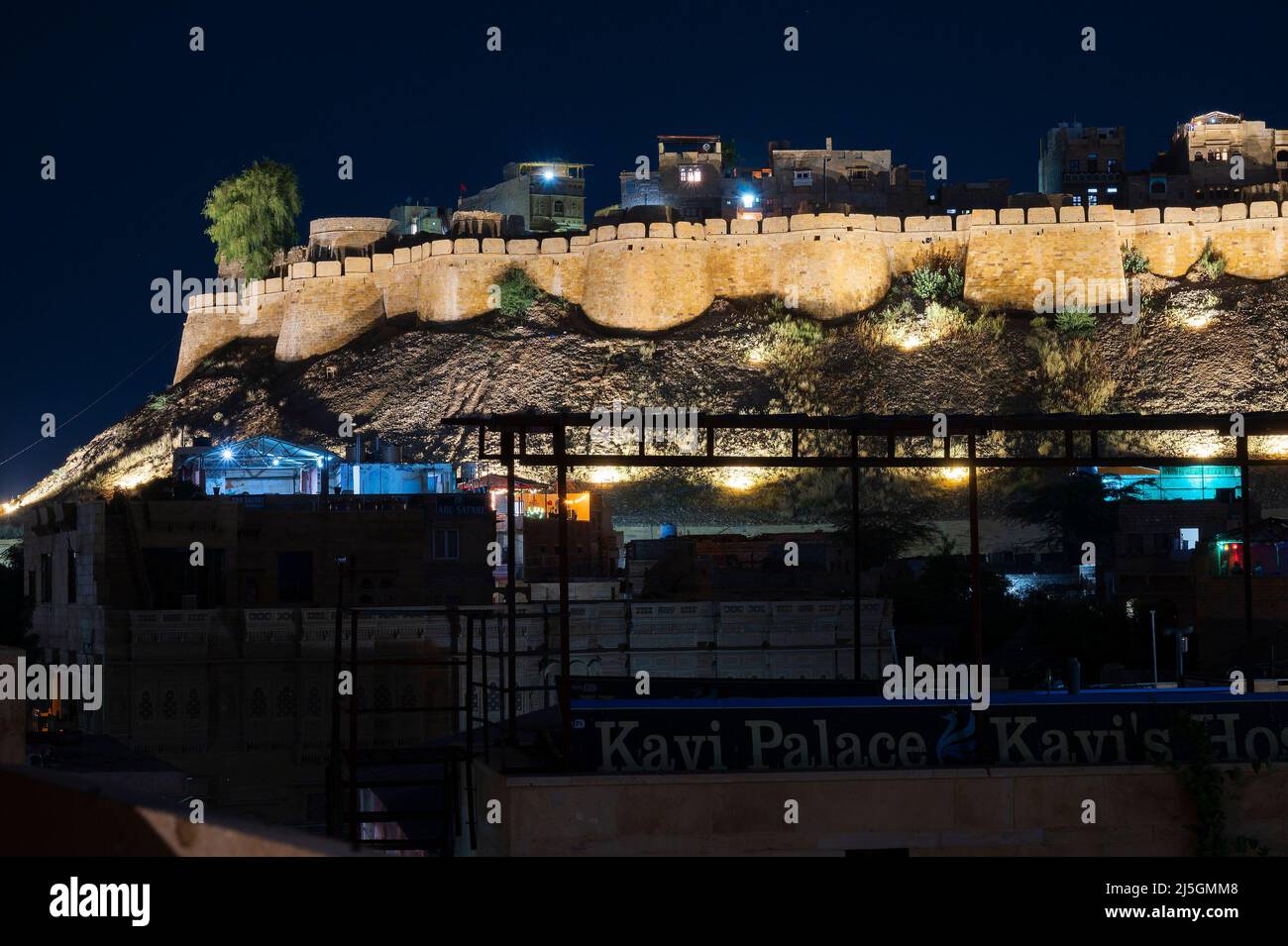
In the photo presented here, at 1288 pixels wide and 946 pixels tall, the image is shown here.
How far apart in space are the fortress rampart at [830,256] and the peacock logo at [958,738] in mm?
45297

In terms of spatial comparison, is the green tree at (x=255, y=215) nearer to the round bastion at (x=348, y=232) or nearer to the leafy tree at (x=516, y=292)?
the round bastion at (x=348, y=232)

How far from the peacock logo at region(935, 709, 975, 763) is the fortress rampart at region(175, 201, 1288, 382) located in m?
45.3

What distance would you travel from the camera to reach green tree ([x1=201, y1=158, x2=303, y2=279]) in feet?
219

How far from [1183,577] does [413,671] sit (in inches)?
676

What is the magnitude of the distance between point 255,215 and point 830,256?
23400 mm

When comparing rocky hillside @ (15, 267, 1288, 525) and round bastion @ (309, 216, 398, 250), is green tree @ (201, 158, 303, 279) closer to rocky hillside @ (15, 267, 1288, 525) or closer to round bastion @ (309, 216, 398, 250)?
round bastion @ (309, 216, 398, 250)

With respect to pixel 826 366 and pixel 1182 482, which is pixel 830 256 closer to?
pixel 826 366

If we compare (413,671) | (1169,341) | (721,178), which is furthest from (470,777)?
(721,178)

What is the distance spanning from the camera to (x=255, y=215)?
67.0m

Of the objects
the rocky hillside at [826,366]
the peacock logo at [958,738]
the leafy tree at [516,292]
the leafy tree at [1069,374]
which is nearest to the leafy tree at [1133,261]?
the rocky hillside at [826,366]

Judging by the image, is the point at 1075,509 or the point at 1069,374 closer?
the point at 1075,509

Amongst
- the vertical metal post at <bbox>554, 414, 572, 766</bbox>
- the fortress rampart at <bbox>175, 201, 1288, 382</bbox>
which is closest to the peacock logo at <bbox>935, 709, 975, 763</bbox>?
the vertical metal post at <bbox>554, 414, 572, 766</bbox>

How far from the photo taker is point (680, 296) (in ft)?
186

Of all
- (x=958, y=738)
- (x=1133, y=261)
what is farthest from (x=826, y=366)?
(x=958, y=738)
